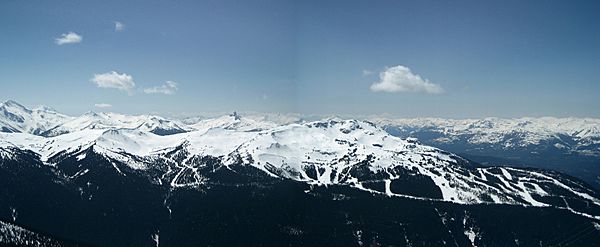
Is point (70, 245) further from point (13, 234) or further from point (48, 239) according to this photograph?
point (13, 234)

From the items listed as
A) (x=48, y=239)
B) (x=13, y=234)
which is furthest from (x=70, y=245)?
(x=13, y=234)

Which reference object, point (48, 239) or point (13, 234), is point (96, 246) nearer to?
point (48, 239)

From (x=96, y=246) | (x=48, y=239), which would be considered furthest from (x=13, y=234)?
(x=96, y=246)

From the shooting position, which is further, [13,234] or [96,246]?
[96,246]

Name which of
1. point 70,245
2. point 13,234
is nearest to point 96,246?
point 70,245
